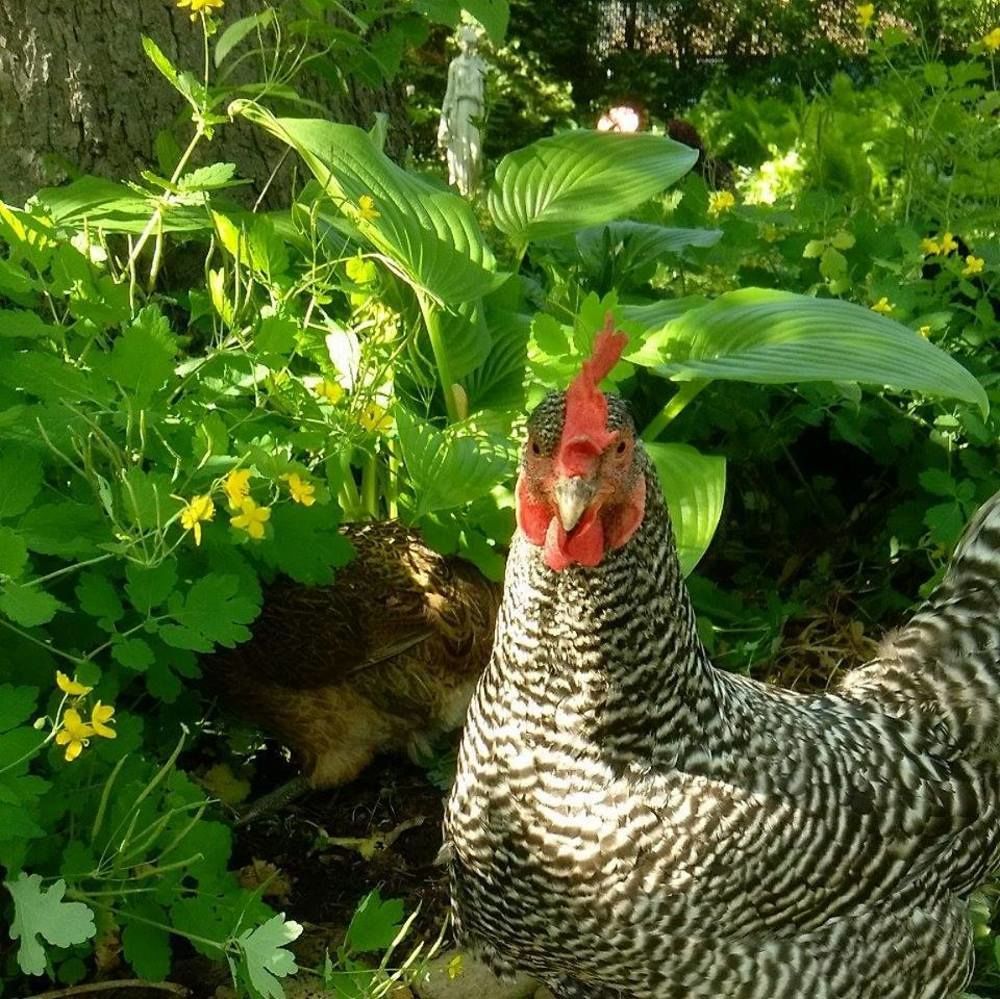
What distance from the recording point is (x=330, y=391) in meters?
2.27

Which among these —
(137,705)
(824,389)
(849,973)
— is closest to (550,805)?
(849,973)

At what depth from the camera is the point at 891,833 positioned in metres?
2.10

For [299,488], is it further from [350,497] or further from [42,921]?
[350,497]

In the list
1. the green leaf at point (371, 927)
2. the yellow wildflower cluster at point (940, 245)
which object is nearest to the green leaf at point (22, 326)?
the green leaf at point (371, 927)

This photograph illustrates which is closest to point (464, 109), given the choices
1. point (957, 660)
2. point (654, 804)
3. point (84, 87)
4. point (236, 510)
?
point (84, 87)

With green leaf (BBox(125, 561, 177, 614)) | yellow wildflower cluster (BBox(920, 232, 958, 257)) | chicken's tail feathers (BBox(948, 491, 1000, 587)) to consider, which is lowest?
chicken's tail feathers (BBox(948, 491, 1000, 587))

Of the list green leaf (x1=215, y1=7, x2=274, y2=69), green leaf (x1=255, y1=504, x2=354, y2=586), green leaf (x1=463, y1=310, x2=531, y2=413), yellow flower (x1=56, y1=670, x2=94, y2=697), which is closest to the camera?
yellow flower (x1=56, y1=670, x2=94, y2=697)

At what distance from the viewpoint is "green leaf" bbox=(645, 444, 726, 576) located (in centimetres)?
241

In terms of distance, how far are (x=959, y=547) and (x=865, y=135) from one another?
440cm

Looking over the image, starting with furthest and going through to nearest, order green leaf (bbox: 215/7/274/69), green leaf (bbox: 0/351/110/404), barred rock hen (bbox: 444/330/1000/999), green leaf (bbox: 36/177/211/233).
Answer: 1. green leaf (bbox: 36/177/211/233)
2. green leaf (bbox: 215/7/274/69)
3. green leaf (bbox: 0/351/110/404)
4. barred rock hen (bbox: 444/330/1000/999)

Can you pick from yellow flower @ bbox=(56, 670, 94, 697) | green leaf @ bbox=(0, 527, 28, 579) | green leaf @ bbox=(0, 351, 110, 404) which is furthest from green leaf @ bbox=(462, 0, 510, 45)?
yellow flower @ bbox=(56, 670, 94, 697)

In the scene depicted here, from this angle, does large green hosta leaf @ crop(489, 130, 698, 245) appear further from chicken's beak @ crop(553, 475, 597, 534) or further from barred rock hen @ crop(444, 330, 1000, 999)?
chicken's beak @ crop(553, 475, 597, 534)

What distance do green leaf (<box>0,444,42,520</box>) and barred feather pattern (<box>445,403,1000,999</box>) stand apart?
762 millimetres

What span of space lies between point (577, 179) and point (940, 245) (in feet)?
3.90
